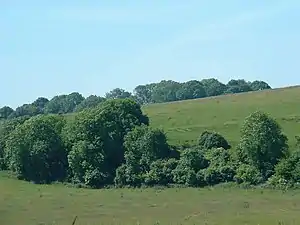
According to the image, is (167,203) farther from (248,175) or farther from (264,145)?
(264,145)

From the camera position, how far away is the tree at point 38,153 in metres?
78.4

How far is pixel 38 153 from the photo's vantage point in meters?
78.0

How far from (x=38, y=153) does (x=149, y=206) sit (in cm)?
2876

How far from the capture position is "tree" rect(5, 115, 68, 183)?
7838 cm

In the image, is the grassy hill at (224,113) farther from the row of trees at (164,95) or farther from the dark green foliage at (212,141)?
the row of trees at (164,95)

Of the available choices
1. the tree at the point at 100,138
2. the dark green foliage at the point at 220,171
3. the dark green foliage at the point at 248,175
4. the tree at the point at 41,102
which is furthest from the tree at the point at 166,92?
the dark green foliage at the point at 248,175

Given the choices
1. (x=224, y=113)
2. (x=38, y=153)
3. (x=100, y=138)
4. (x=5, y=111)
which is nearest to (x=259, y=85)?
(x=5, y=111)

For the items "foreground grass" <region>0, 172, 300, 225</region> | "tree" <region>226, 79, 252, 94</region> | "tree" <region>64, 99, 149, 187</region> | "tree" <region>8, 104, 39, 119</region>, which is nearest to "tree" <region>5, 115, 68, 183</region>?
"tree" <region>64, 99, 149, 187</region>

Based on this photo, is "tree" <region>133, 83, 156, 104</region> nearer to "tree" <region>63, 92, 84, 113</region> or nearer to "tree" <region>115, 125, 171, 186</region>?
"tree" <region>63, 92, 84, 113</region>

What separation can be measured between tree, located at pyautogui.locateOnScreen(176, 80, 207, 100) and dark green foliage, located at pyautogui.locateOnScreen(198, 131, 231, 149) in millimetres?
62213

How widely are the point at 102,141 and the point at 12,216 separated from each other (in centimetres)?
2964

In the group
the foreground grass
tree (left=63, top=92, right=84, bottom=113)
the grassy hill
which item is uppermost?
tree (left=63, top=92, right=84, bottom=113)

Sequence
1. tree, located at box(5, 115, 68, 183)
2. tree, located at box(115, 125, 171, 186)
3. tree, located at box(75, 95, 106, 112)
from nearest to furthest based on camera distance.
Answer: tree, located at box(115, 125, 171, 186), tree, located at box(5, 115, 68, 183), tree, located at box(75, 95, 106, 112)

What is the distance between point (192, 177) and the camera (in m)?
67.1
